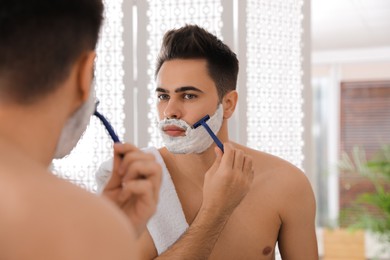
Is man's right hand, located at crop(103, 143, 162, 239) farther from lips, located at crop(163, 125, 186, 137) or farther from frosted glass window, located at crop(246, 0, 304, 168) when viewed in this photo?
frosted glass window, located at crop(246, 0, 304, 168)

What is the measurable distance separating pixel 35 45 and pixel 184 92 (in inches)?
32.2

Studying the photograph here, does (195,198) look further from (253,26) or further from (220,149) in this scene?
(253,26)

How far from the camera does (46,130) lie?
0.54 meters

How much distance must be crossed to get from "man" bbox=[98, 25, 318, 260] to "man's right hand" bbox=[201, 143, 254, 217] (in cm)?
8

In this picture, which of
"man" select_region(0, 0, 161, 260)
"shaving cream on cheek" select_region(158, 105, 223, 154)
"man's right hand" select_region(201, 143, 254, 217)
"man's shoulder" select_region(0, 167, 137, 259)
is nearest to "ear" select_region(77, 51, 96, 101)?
"man" select_region(0, 0, 161, 260)

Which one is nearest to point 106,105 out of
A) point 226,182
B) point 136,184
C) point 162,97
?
point 162,97

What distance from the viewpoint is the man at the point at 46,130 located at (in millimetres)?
474

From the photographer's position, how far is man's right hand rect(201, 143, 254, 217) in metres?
1.15

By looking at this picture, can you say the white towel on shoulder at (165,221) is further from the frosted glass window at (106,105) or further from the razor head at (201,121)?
the frosted glass window at (106,105)

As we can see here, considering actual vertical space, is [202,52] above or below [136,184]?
above

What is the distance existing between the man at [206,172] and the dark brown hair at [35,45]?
2.38ft

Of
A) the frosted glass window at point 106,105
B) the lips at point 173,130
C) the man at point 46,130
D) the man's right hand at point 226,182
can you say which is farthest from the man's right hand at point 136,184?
the frosted glass window at point 106,105

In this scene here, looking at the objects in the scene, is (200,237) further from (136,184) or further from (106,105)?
(106,105)

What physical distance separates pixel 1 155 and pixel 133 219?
237 millimetres
